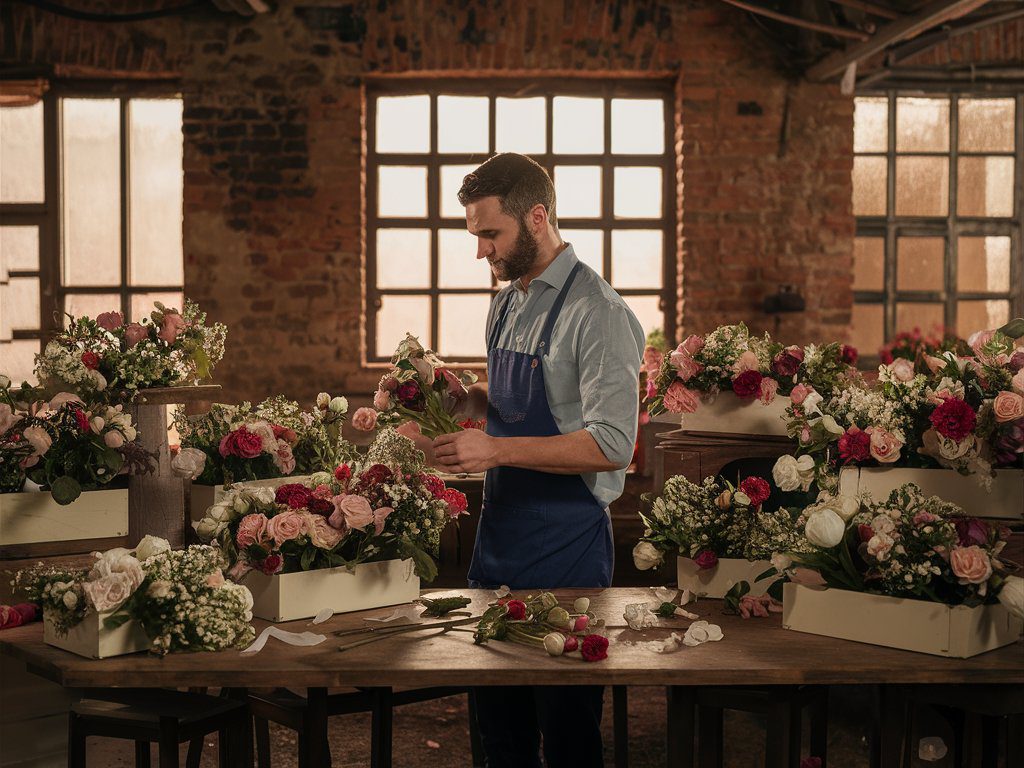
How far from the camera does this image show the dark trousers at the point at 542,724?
8.60 ft

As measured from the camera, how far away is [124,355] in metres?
3.17

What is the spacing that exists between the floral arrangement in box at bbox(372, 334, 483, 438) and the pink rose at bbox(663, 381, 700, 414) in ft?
2.21

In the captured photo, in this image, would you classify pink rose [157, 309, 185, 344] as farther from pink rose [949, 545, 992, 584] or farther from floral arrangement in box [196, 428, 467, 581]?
pink rose [949, 545, 992, 584]

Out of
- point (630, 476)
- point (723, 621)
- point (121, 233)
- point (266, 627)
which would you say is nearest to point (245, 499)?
point (266, 627)

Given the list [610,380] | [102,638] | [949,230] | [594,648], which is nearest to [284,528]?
[102,638]

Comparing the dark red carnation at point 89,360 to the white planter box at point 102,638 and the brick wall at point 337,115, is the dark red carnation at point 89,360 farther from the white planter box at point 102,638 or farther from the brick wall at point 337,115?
the brick wall at point 337,115

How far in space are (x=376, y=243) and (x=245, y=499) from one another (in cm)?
442

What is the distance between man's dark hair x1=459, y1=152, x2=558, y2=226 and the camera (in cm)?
295

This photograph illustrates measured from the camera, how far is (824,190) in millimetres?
6828

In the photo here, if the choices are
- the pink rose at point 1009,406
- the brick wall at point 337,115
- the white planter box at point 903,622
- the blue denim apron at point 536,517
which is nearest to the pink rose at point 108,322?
the blue denim apron at point 536,517

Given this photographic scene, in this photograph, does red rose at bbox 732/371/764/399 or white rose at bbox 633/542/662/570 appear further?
red rose at bbox 732/371/764/399

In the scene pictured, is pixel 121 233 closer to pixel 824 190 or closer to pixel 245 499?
pixel 824 190

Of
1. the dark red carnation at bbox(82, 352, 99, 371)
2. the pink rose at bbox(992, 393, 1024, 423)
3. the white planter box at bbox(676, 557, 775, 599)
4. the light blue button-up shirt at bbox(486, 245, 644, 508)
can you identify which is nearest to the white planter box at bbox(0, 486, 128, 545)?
the dark red carnation at bbox(82, 352, 99, 371)

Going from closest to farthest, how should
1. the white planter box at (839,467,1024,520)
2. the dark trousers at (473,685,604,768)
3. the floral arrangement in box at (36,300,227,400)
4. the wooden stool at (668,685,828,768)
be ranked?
the wooden stool at (668,685,828,768)
the dark trousers at (473,685,604,768)
the white planter box at (839,467,1024,520)
the floral arrangement in box at (36,300,227,400)
